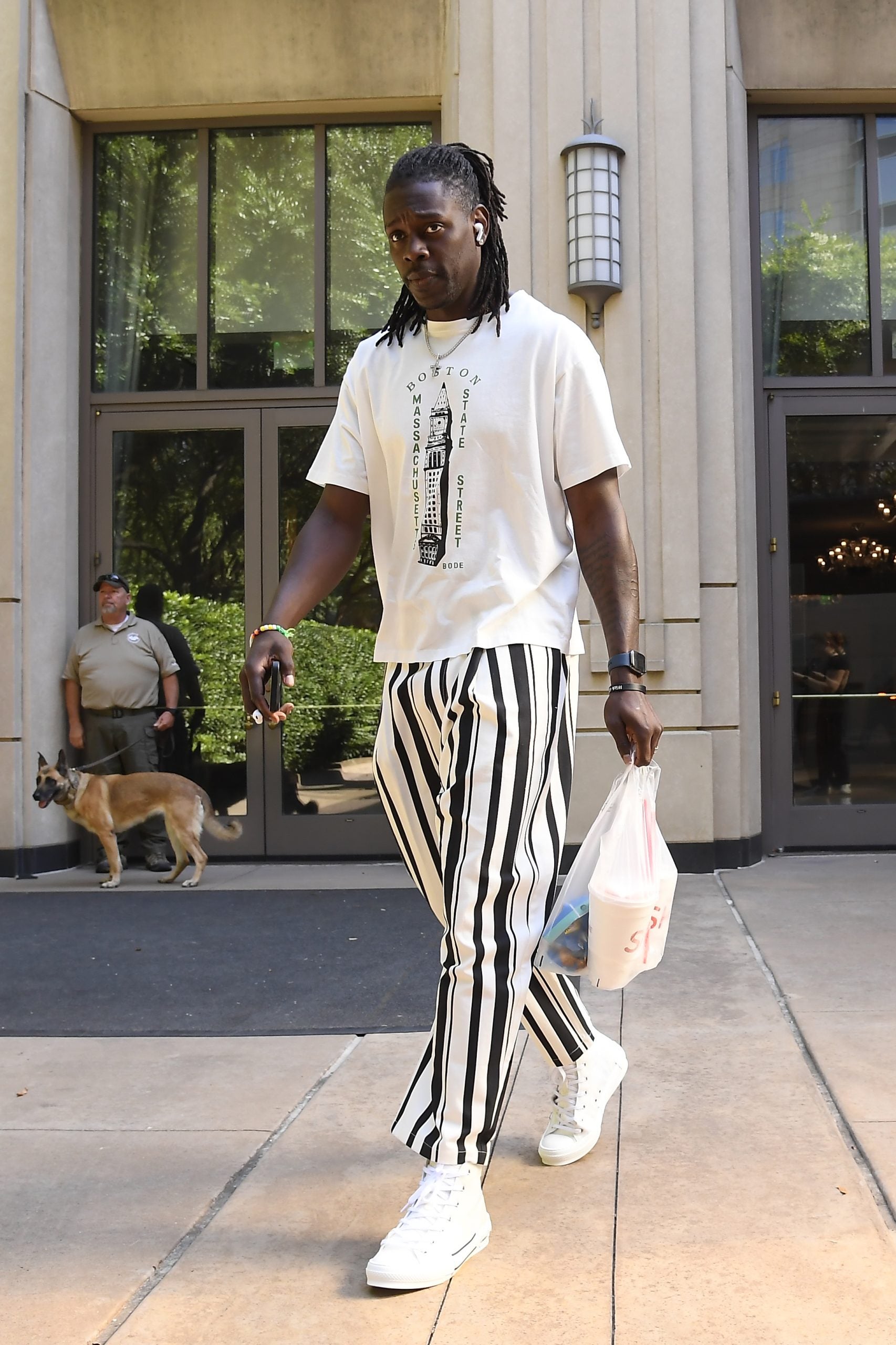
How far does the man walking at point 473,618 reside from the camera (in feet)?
7.46

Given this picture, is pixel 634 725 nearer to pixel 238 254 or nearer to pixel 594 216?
pixel 594 216

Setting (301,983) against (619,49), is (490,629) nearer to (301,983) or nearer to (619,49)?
(301,983)

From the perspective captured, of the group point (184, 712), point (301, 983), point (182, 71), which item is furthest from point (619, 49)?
point (301, 983)

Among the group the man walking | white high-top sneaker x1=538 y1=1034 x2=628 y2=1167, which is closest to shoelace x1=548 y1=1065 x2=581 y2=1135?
white high-top sneaker x1=538 y1=1034 x2=628 y2=1167

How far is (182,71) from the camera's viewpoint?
7.66 m

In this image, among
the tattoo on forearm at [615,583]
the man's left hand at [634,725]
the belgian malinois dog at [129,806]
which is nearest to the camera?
the man's left hand at [634,725]

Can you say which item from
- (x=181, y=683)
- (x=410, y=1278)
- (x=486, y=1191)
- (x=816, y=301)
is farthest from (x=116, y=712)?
(x=410, y=1278)

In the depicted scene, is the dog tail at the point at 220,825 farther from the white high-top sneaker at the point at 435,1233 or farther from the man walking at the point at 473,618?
the white high-top sneaker at the point at 435,1233

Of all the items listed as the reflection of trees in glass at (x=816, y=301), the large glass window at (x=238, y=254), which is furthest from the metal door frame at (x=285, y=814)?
the reflection of trees in glass at (x=816, y=301)

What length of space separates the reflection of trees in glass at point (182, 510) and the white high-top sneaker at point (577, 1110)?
17.9 feet

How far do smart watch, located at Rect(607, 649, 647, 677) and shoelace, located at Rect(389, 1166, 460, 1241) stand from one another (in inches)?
39.3

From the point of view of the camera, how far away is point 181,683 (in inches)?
310

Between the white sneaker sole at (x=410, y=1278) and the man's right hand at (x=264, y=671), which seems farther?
the man's right hand at (x=264, y=671)

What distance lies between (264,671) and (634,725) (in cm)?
74
